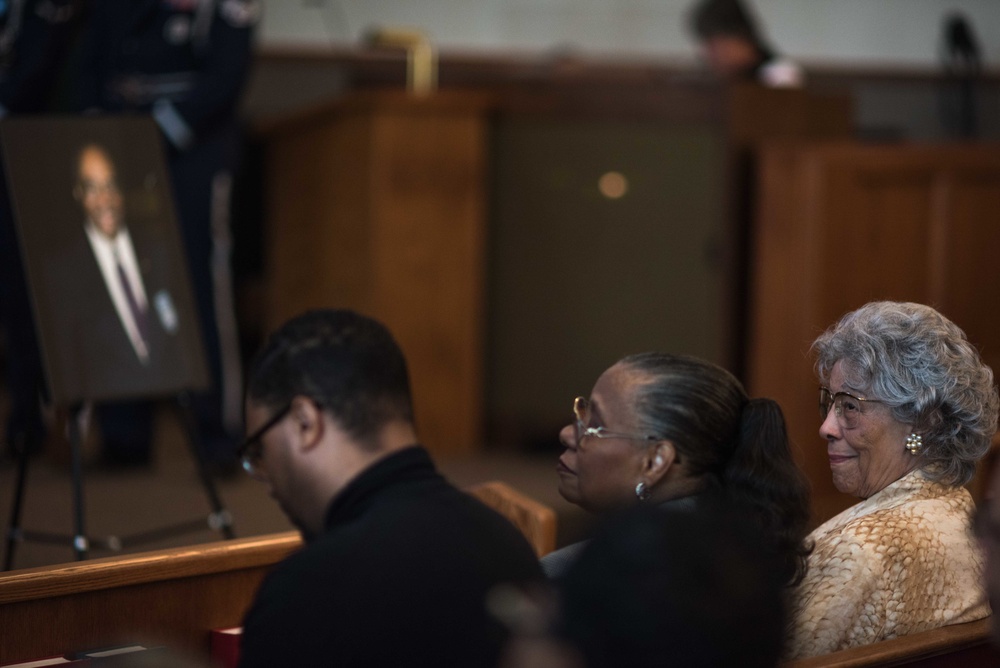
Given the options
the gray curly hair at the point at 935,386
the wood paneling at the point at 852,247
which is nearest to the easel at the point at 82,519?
the gray curly hair at the point at 935,386

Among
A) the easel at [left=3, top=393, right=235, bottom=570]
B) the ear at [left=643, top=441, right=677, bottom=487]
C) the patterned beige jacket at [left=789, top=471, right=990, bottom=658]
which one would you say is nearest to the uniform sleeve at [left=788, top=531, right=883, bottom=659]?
the patterned beige jacket at [left=789, top=471, right=990, bottom=658]

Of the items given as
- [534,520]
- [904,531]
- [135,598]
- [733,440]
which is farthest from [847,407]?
[135,598]

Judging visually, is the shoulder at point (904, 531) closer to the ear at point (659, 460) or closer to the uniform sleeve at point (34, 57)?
the ear at point (659, 460)

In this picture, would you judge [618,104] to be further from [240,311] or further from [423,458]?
[423,458]

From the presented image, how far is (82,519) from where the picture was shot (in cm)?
252

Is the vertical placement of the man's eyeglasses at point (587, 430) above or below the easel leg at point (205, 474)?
above

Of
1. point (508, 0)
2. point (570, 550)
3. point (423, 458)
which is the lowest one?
point (570, 550)

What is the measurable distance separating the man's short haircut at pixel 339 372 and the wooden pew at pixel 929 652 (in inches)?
21.0

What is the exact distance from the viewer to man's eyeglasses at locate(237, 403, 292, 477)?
4.34 feet

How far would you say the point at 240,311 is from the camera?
5.68 m

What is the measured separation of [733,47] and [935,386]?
10.0 ft

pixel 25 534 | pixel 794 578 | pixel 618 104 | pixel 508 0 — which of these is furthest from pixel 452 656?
pixel 508 0

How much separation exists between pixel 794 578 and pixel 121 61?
3020 mm

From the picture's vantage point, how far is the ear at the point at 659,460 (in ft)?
5.16
